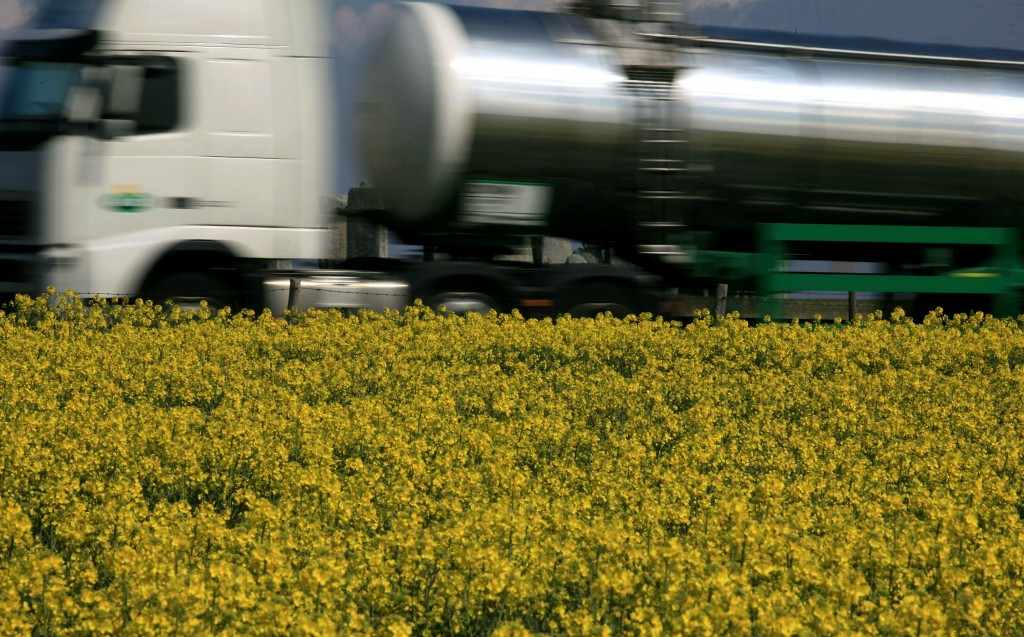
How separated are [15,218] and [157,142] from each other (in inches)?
62.4

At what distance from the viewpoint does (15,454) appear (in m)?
6.23

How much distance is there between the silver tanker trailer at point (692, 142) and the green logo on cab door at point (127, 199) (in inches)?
104

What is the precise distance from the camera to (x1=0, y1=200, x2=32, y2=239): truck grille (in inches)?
462

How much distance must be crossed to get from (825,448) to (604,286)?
6.49 meters

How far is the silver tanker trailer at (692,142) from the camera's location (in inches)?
489

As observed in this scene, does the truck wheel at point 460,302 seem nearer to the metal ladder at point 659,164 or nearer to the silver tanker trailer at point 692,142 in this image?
the silver tanker trailer at point 692,142

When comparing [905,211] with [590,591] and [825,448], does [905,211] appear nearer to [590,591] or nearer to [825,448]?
[825,448]

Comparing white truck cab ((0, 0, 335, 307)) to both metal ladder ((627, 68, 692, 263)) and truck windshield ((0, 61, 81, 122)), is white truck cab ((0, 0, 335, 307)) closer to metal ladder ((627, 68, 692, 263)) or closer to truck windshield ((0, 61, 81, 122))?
truck windshield ((0, 61, 81, 122))

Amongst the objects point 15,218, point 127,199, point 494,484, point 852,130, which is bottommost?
point 494,484

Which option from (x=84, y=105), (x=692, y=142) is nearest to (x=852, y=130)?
(x=692, y=142)

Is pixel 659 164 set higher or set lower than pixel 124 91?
lower

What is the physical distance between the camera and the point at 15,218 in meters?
11.8

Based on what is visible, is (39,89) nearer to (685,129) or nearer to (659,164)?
(659,164)

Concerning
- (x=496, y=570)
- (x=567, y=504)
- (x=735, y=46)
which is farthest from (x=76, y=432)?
(x=735, y=46)
